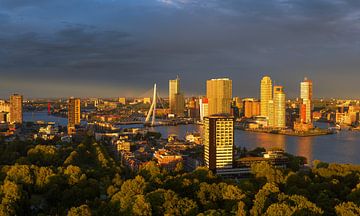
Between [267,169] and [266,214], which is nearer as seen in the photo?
[266,214]

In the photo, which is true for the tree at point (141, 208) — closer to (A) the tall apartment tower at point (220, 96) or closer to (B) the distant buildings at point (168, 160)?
(B) the distant buildings at point (168, 160)

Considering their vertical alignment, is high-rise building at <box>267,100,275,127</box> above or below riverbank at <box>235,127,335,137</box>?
above

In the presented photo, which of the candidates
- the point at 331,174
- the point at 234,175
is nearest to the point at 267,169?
the point at 331,174

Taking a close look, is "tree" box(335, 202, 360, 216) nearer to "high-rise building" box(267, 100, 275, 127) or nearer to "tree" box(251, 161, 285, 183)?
"tree" box(251, 161, 285, 183)

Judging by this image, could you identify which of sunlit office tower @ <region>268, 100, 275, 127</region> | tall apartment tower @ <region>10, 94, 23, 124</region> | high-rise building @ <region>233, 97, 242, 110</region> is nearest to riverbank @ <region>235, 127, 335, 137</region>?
sunlit office tower @ <region>268, 100, 275, 127</region>

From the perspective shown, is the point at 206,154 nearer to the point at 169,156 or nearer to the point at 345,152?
the point at 169,156
